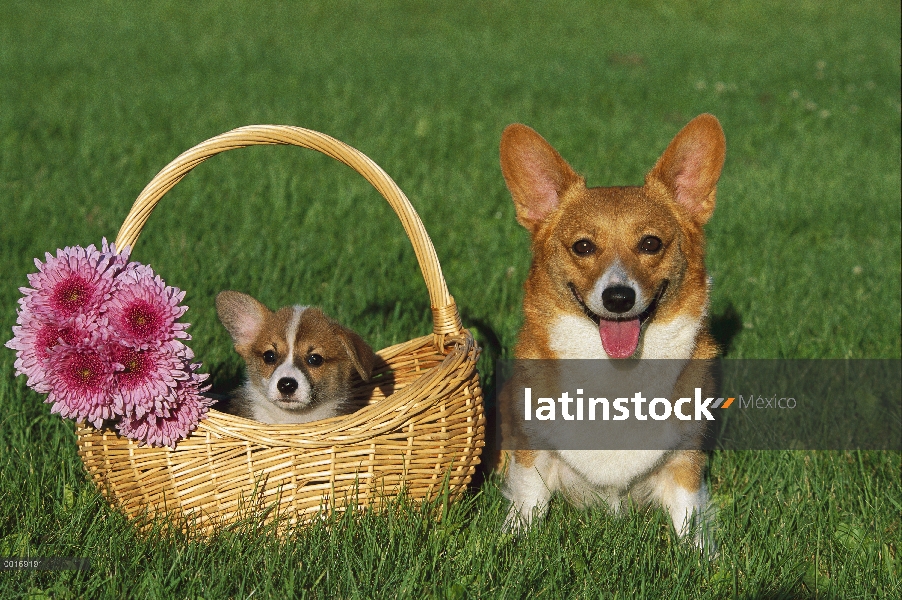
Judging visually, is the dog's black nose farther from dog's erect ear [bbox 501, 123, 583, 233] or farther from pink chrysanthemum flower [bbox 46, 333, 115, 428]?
pink chrysanthemum flower [bbox 46, 333, 115, 428]

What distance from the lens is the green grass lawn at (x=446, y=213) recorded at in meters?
2.84

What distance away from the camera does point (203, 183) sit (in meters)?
6.87

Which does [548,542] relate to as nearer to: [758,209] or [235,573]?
[235,573]

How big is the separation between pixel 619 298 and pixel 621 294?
0.05 feet

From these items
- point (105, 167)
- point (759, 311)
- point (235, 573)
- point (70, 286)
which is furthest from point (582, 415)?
point (105, 167)

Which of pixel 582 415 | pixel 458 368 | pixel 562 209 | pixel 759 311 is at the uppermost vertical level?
pixel 562 209

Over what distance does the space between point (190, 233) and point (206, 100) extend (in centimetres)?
373

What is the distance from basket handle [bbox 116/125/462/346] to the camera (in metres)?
3.07

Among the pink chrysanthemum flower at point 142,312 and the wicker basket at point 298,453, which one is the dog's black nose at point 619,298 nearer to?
the wicker basket at point 298,453

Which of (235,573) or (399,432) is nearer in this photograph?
(235,573)

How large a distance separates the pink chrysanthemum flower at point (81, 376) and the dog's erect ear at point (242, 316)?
0.89 metres
